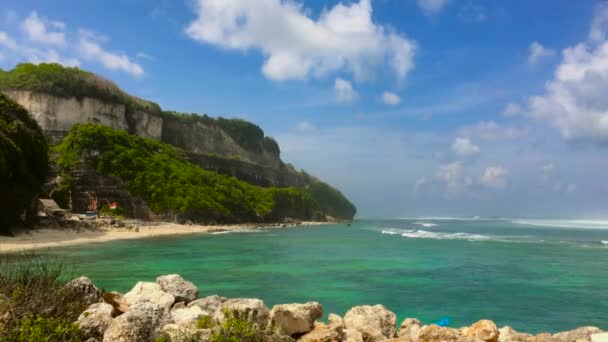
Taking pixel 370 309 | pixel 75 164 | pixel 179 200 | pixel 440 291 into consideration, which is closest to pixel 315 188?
pixel 179 200

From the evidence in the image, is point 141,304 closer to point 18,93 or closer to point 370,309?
point 370,309

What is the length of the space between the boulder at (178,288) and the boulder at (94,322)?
2321 millimetres

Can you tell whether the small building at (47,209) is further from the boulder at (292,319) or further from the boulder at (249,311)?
the boulder at (292,319)

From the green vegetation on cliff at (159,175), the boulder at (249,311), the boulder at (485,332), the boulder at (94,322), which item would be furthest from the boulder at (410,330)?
the green vegetation on cliff at (159,175)

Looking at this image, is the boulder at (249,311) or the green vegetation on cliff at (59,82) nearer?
the boulder at (249,311)

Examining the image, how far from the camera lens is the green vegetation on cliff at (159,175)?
63.4 metres

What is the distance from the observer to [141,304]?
6.56 metres

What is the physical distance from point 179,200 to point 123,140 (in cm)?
1374

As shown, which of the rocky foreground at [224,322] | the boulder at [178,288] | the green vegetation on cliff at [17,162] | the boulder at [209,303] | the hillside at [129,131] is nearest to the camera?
the rocky foreground at [224,322]

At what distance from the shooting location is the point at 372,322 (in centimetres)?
856

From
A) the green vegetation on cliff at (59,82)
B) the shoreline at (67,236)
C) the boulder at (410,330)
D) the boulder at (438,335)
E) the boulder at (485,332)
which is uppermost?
A: the green vegetation on cliff at (59,82)

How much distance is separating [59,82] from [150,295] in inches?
3194

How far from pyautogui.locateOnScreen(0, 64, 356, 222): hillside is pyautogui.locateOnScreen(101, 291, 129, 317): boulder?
2258 inches

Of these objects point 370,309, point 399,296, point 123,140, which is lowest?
point 399,296
